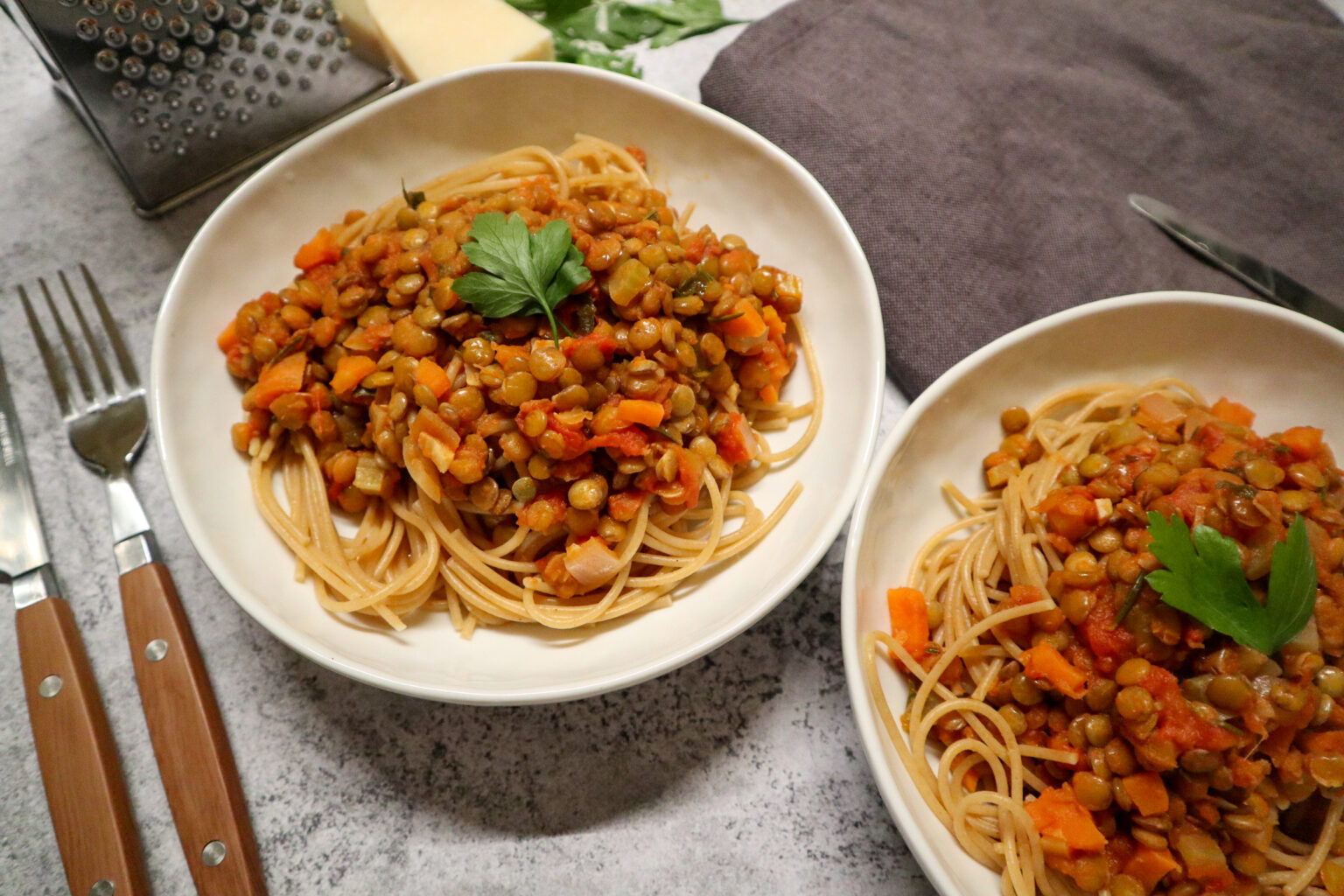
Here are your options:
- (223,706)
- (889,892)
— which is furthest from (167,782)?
(889,892)

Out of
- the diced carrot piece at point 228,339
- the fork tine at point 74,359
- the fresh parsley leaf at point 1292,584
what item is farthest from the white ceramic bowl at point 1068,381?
the fork tine at point 74,359

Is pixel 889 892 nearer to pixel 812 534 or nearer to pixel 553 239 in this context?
pixel 812 534

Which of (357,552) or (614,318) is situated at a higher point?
(614,318)

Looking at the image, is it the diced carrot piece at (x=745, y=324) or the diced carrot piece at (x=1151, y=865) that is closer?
the diced carrot piece at (x=1151, y=865)

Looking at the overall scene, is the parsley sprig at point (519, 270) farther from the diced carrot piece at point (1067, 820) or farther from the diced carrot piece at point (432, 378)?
the diced carrot piece at point (1067, 820)

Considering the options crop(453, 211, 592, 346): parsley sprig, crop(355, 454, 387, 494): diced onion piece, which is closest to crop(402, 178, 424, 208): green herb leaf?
crop(453, 211, 592, 346): parsley sprig
